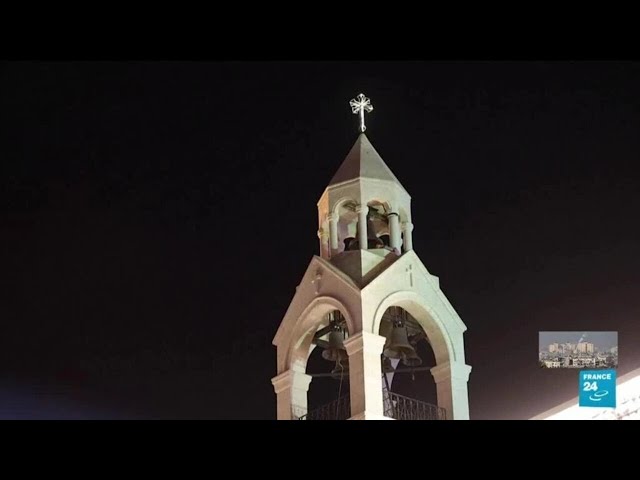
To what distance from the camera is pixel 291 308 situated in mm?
21406

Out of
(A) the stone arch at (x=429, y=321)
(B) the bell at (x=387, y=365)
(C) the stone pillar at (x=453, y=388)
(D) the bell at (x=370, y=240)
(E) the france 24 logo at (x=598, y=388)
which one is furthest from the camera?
(D) the bell at (x=370, y=240)

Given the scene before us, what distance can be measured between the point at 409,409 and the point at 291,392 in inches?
41.4

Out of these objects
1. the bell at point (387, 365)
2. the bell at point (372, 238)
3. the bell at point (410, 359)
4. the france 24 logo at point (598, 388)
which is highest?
the bell at point (372, 238)

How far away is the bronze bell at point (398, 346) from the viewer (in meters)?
21.6

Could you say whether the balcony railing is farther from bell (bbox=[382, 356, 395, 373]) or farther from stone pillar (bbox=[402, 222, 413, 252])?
stone pillar (bbox=[402, 222, 413, 252])

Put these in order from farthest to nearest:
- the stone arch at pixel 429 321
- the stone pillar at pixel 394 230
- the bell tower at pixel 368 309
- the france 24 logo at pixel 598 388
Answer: the stone pillar at pixel 394 230 → the stone arch at pixel 429 321 → the bell tower at pixel 368 309 → the france 24 logo at pixel 598 388

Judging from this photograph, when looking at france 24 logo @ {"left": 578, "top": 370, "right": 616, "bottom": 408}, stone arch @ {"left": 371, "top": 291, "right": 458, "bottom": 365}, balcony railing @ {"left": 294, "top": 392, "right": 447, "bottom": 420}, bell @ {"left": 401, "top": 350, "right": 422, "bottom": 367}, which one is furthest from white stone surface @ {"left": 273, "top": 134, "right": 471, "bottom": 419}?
france 24 logo @ {"left": 578, "top": 370, "right": 616, "bottom": 408}

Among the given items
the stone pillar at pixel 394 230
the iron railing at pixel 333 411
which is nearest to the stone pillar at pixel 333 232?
the stone pillar at pixel 394 230

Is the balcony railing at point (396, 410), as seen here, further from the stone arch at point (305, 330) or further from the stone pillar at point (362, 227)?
the stone pillar at point (362, 227)

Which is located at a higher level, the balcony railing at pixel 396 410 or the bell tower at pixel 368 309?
the bell tower at pixel 368 309
